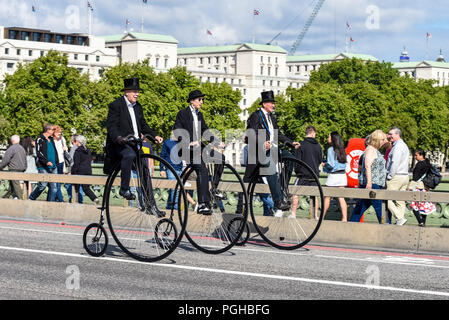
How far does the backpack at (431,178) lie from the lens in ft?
62.4

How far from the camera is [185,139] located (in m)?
11.4

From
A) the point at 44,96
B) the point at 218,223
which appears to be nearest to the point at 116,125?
the point at 218,223

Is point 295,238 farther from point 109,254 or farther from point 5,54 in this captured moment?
point 5,54

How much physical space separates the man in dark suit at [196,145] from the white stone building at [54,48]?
157763 mm

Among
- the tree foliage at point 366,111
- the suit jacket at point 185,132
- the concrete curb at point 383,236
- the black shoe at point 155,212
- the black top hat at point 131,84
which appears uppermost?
the tree foliage at point 366,111

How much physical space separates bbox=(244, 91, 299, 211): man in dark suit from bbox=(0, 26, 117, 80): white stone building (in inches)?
6197

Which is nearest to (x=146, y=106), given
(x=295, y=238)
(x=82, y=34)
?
(x=295, y=238)

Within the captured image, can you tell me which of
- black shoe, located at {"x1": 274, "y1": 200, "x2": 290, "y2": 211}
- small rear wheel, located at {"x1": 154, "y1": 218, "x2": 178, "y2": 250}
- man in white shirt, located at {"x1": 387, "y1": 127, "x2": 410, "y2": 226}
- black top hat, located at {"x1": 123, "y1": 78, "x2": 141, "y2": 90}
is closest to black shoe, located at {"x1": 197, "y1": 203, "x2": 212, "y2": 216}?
small rear wheel, located at {"x1": 154, "y1": 218, "x2": 178, "y2": 250}

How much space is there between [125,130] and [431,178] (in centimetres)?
1019

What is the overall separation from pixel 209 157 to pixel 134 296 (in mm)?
3364

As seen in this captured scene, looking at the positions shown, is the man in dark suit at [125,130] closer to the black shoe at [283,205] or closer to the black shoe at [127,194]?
the black shoe at [127,194]

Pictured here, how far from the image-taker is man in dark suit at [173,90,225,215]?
11.3m

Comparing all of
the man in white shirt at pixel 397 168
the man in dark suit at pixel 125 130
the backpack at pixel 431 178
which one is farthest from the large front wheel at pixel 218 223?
the backpack at pixel 431 178
